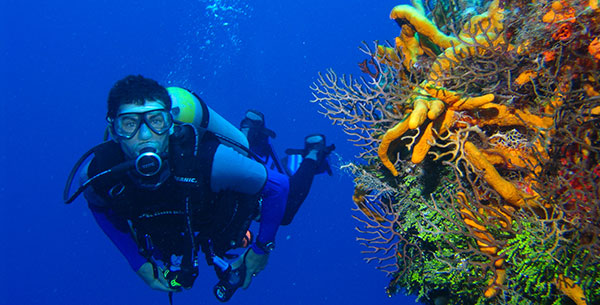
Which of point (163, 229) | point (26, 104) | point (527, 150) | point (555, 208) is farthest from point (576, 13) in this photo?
point (26, 104)

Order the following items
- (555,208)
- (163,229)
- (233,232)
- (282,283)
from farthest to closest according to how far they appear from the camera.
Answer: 1. (282,283)
2. (233,232)
3. (163,229)
4. (555,208)

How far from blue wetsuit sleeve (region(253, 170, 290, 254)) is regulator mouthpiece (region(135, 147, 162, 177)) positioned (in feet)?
5.71

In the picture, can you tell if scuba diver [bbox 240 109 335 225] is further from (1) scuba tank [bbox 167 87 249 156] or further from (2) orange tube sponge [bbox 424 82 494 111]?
(2) orange tube sponge [bbox 424 82 494 111]

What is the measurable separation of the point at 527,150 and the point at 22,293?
61.7m

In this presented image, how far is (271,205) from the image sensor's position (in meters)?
4.70

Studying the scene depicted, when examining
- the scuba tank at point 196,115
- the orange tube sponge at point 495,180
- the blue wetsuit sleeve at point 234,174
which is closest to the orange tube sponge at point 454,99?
the orange tube sponge at point 495,180

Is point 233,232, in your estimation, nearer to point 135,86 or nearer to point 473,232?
point 135,86

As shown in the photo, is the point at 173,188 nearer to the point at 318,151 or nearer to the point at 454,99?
the point at 454,99

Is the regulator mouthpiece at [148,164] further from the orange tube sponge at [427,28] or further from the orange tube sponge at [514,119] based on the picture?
the orange tube sponge at [514,119]

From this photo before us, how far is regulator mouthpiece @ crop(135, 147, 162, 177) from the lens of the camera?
3.17 metres

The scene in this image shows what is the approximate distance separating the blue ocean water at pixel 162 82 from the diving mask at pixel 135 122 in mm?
26852

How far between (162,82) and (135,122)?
232ft

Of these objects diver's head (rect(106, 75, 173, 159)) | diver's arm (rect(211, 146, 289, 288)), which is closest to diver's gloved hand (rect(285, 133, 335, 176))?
diver's arm (rect(211, 146, 289, 288))

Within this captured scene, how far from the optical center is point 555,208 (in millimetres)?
1821
